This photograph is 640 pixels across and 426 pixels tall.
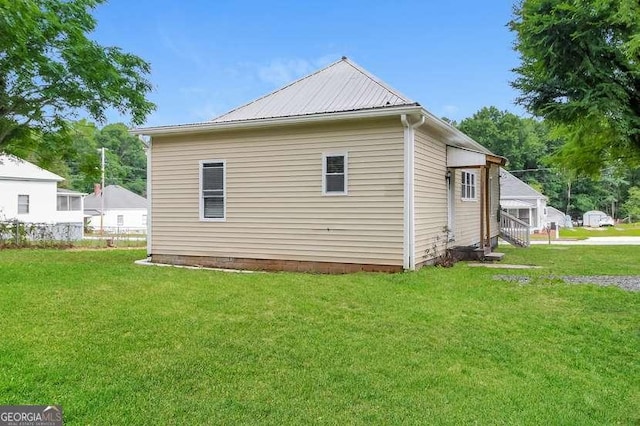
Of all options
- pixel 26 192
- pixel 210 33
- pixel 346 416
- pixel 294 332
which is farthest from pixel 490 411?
pixel 26 192

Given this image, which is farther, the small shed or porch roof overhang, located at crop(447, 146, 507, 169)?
the small shed

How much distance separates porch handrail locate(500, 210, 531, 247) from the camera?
54.6ft

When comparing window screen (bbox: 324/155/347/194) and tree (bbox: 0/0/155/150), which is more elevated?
tree (bbox: 0/0/155/150)

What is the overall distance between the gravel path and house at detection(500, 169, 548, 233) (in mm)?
27101

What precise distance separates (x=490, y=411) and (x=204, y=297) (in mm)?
4281

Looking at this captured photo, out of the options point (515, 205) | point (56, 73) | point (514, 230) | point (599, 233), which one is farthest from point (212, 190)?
point (599, 233)

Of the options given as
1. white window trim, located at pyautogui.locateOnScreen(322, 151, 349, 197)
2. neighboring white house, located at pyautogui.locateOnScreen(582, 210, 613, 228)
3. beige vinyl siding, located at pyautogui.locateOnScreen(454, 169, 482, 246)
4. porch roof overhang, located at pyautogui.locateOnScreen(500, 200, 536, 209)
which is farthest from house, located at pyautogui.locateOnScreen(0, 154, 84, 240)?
neighboring white house, located at pyautogui.locateOnScreen(582, 210, 613, 228)

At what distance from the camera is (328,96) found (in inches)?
407

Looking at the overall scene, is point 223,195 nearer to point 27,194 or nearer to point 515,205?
point 27,194

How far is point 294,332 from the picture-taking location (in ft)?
15.8

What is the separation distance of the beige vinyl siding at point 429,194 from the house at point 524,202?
85.0ft

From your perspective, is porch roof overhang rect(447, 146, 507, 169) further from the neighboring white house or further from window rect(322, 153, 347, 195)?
the neighboring white house

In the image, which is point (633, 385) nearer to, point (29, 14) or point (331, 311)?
point (331, 311)

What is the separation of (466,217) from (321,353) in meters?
9.92
